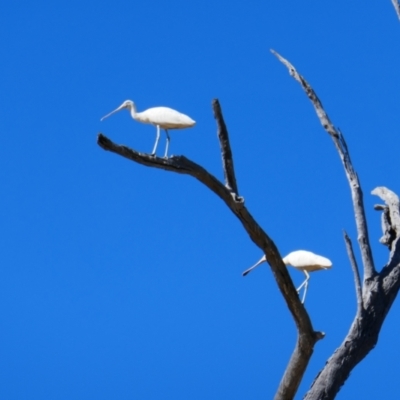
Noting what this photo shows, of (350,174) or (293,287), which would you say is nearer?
(293,287)

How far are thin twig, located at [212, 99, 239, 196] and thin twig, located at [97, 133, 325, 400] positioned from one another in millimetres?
63

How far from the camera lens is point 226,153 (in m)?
6.38

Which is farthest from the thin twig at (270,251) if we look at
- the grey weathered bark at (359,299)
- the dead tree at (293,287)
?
the grey weathered bark at (359,299)

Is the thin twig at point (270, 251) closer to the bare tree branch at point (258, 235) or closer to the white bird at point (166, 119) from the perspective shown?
the bare tree branch at point (258, 235)

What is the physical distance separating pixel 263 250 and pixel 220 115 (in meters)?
1.02

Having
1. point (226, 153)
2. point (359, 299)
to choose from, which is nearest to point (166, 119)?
point (226, 153)

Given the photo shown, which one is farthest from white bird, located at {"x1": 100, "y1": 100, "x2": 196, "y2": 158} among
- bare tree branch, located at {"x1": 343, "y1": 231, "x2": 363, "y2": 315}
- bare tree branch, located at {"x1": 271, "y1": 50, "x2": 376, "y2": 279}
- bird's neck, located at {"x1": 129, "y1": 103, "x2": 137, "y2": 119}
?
bare tree branch, located at {"x1": 343, "y1": 231, "x2": 363, "y2": 315}

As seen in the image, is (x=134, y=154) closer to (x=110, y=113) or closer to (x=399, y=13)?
(x=110, y=113)

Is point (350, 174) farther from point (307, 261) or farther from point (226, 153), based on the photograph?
point (226, 153)

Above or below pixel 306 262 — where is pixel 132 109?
above

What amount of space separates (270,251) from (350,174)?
127cm

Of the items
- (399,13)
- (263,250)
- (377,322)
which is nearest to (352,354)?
(377,322)

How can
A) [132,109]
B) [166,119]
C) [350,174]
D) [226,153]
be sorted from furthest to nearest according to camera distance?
1. [132,109]
2. [350,174]
3. [166,119]
4. [226,153]

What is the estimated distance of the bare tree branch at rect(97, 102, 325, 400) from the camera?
20.3 ft
